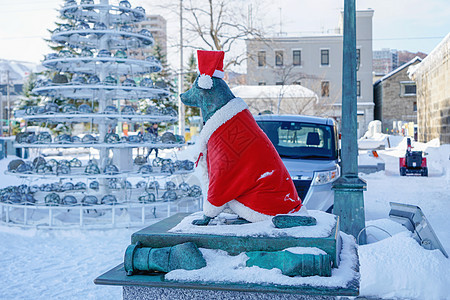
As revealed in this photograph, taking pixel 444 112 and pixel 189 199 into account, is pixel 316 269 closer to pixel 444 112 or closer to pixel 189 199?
pixel 189 199

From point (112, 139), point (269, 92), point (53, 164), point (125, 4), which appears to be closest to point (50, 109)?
point (53, 164)

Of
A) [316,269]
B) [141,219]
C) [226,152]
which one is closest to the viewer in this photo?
[316,269]

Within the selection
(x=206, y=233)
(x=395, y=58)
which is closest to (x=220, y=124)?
(x=206, y=233)

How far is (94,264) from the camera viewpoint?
6.87 meters

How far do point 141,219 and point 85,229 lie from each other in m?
1.28

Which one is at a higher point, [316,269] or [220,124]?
[220,124]

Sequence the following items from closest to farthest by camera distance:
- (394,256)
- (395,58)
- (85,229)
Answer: (394,256) < (85,229) < (395,58)

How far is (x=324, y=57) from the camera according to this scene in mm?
49312

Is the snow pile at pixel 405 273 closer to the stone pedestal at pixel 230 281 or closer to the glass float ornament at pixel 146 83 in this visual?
the stone pedestal at pixel 230 281

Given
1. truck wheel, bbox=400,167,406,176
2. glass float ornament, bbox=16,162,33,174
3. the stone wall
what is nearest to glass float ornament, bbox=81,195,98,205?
glass float ornament, bbox=16,162,33,174

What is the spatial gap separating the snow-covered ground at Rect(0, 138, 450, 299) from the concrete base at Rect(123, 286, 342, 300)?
2.59 m

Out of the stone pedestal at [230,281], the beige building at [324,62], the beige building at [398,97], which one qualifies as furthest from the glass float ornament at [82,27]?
the beige building at [398,97]

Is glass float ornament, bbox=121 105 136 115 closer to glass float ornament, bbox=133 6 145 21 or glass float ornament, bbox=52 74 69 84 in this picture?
glass float ornament, bbox=52 74 69 84

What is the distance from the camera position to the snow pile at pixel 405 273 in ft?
16.0
